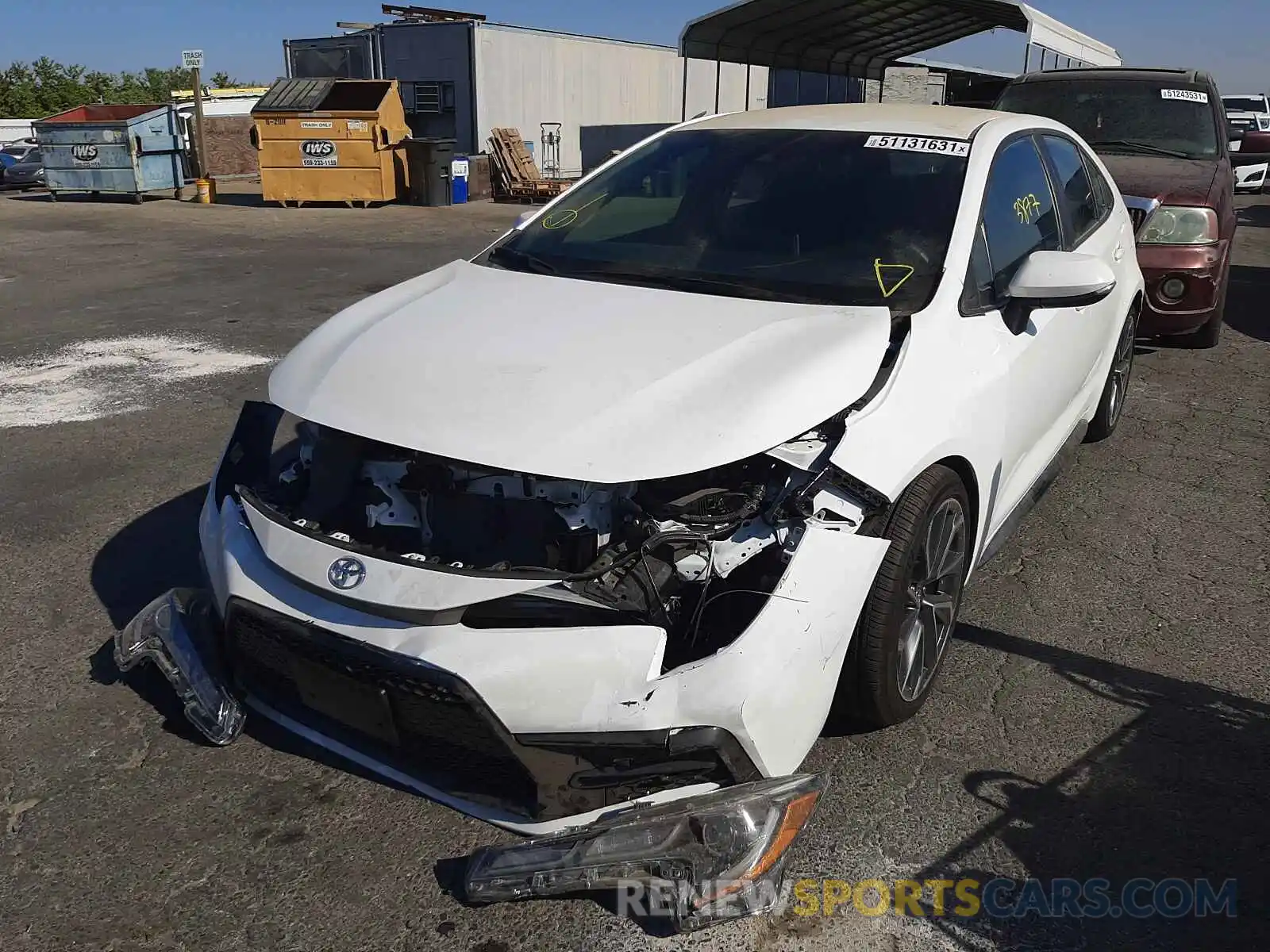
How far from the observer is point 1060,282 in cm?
303

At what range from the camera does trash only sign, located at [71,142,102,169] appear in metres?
18.0

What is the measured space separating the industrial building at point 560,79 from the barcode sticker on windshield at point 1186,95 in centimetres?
1072

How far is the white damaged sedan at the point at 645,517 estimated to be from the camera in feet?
7.09

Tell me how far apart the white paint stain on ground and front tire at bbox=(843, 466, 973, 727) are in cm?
471

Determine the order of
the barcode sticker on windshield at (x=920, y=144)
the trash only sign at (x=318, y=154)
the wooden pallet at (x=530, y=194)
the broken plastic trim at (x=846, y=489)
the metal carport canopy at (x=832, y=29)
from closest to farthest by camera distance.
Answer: the broken plastic trim at (x=846, y=489) < the barcode sticker on windshield at (x=920, y=144) < the metal carport canopy at (x=832, y=29) < the trash only sign at (x=318, y=154) < the wooden pallet at (x=530, y=194)

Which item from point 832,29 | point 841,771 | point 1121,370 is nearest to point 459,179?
point 832,29

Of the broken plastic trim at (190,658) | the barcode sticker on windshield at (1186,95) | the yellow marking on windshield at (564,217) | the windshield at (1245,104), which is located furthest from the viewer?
the windshield at (1245,104)

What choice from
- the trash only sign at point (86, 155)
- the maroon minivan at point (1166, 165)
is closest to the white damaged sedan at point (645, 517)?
the maroon minivan at point (1166, 165)

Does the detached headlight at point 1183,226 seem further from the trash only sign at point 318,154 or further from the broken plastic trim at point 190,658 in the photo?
the trash only sign at point 318,154

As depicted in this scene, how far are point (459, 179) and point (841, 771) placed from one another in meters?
17.3

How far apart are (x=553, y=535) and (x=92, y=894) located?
1.31 metres

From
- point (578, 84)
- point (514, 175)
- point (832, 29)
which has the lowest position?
point (514, 175)

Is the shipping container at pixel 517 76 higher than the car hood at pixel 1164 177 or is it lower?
higher

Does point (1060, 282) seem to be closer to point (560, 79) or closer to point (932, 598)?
point (932, 598)
